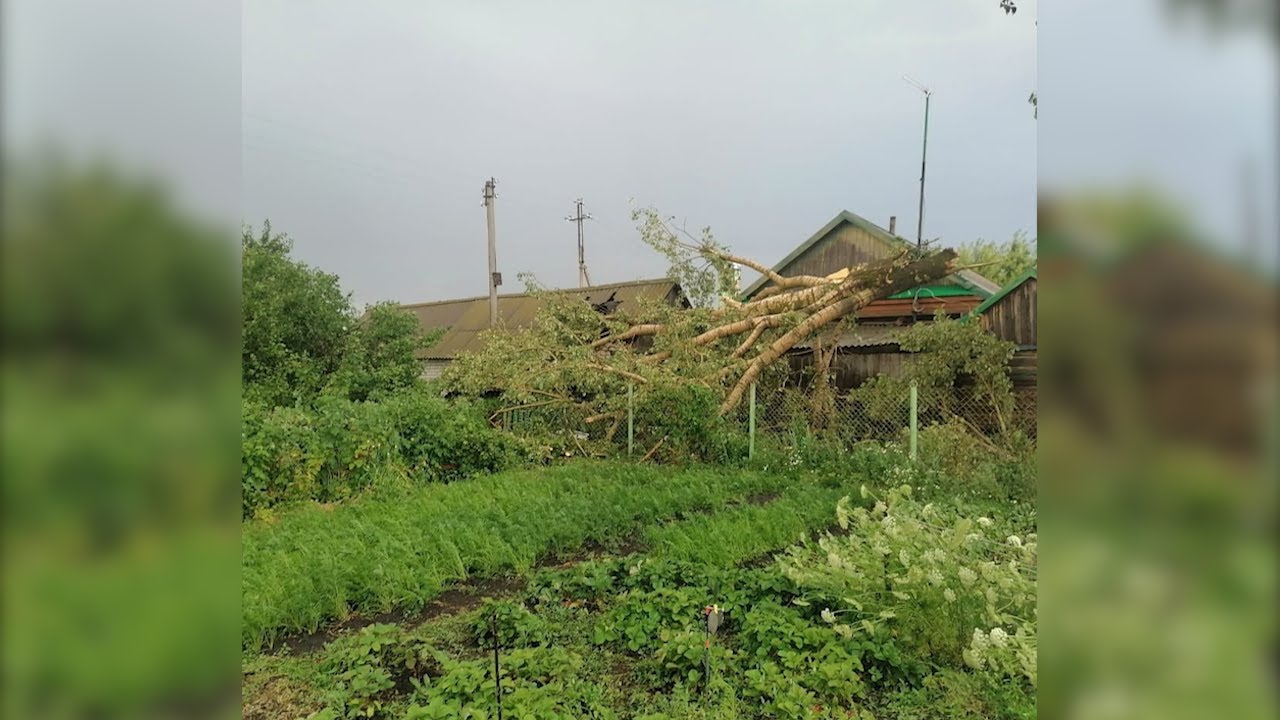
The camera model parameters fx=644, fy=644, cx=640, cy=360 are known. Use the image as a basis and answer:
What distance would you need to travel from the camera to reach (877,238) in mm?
13914

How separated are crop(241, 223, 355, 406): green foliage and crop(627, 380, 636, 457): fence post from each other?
4641mm

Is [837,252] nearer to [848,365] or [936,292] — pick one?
[936,292]

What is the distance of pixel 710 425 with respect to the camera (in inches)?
334

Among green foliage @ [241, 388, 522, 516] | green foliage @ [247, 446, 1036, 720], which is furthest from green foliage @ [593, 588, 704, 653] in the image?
green foliage @ [241, 388, 522, 516]

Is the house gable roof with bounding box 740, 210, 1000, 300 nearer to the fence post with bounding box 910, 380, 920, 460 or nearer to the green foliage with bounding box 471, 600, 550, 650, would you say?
the fence post with bounding box 910, 380, 920, 460

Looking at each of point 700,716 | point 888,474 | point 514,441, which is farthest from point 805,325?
point 700,716

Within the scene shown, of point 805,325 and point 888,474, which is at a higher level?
point 805,325

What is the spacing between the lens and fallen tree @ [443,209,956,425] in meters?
8.70

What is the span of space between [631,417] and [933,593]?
6081 millimetres

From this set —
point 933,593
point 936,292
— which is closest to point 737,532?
point 933,593
